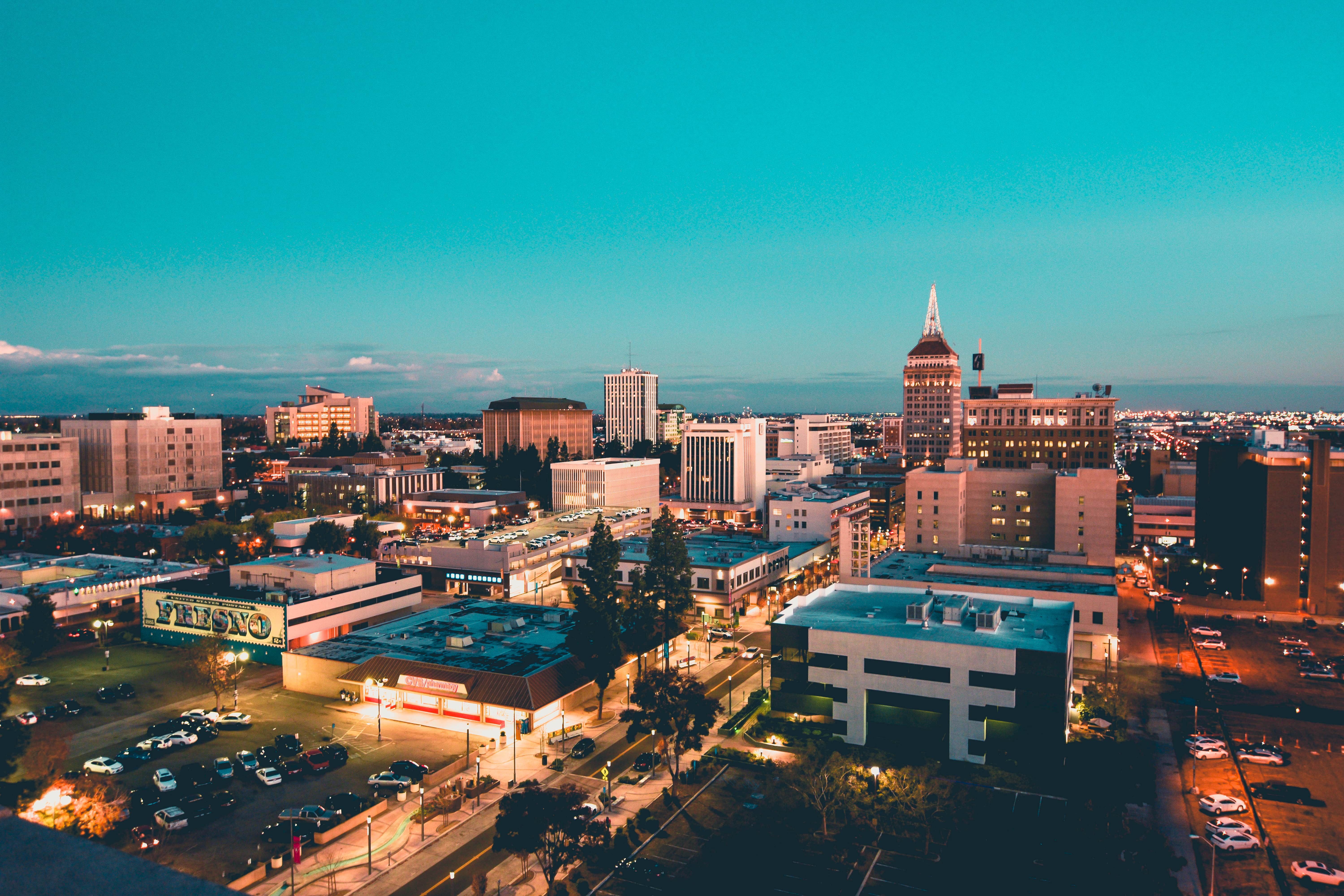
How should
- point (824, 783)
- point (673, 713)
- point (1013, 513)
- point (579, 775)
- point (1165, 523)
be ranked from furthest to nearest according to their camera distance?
point (1165, 523) < point (1013, 513) < point (673, 713) < point (579, 775) < point (824, 783)

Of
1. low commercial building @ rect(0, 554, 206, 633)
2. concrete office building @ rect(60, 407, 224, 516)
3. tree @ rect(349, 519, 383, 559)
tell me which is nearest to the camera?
low commercial building @ rect(0, 554, 206, 633)

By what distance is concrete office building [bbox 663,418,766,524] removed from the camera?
150 m

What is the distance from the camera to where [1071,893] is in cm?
3272

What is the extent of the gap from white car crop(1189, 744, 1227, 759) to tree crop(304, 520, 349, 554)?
294ft

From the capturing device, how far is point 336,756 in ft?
151

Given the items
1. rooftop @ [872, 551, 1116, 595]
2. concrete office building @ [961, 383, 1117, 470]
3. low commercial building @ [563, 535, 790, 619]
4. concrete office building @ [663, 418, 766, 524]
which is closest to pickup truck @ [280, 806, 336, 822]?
low commercial building @ [563, 535, 790, 619]

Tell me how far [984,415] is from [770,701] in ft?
260

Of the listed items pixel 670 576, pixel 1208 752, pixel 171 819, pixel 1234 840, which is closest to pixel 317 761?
pixel 171 819

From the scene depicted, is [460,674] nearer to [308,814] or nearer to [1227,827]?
[308,814]

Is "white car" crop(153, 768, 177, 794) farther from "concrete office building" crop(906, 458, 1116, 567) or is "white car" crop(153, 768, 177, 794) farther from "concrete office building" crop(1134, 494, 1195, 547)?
"concrete office building" crop(1134, 494, 1195, 547)

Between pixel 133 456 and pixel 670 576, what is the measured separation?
11843 centimetres

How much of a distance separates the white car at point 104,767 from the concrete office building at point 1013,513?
76.0 meters

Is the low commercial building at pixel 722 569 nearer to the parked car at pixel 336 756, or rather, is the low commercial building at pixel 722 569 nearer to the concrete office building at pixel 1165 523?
the parked car at pixel 336 756

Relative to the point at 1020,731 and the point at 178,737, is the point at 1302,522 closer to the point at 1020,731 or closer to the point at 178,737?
the point at 1020,731
